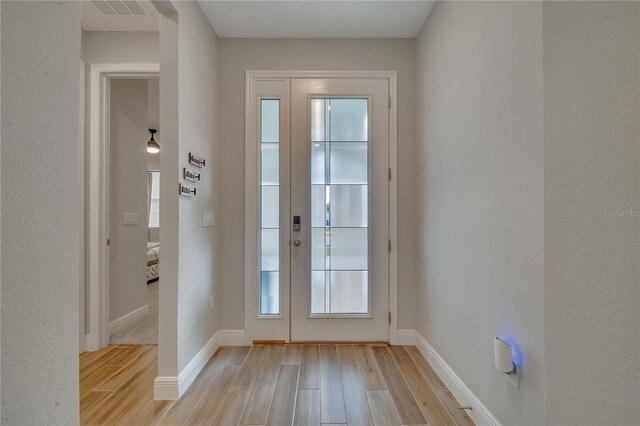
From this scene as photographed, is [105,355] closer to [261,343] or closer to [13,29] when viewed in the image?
[261,343]

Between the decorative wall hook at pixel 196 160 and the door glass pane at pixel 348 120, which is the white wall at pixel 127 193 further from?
the door glass pane at pixel 348 120

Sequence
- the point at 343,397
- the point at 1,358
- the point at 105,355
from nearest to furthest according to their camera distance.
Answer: the point at 1,358
the point at 343,397
the point at 105,355

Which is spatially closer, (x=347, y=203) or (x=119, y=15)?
(x=119, y=15)

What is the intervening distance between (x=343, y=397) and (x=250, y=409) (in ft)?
1.81

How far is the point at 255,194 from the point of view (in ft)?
8.79

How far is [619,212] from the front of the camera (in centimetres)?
79

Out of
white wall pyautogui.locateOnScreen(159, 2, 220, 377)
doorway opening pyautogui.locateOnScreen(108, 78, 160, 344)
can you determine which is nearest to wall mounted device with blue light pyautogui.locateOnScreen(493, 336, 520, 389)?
white wall pyautogui.locateOnScreen(159, 2, 220, 377)

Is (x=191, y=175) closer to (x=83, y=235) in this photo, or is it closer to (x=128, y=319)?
(x=83, y=235)

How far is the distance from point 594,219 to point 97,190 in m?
3.15

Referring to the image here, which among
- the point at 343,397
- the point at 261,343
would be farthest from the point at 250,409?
the point at 261,343

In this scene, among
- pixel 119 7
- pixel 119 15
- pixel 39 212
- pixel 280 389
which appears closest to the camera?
pixel 39 212

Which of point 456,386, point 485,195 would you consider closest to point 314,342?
point 456,386

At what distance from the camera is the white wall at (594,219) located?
77 cm

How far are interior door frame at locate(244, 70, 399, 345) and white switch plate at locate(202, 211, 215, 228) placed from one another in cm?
29
